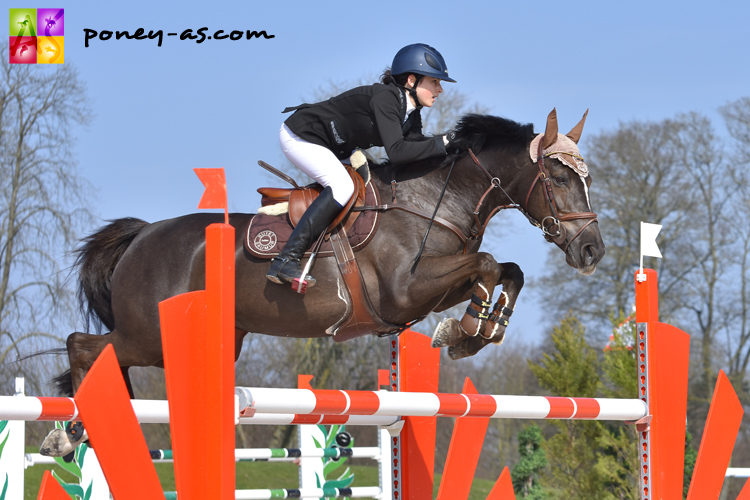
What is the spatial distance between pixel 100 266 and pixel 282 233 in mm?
1124

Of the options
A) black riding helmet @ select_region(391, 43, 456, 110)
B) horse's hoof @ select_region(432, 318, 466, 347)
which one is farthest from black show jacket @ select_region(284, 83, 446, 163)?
horse's hoof @ select_region(432, 318, 466, 347)

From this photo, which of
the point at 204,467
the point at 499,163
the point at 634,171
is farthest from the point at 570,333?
the point at 634,171

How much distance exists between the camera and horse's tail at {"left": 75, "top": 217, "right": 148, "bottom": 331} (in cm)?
402

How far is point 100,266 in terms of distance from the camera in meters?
4.05

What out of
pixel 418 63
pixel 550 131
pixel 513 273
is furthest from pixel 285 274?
pixel 550 131

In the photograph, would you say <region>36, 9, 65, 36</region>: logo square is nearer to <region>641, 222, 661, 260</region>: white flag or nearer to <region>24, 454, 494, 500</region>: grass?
<region>24, 454, 494, 500</region>: grass

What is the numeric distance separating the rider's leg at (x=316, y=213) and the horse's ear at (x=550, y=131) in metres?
0.92

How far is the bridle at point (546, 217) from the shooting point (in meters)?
3.48

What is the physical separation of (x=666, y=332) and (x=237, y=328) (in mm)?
1976

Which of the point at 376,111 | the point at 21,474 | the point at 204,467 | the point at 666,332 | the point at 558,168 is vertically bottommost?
the point at 21,474

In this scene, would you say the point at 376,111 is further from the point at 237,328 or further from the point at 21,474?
the point at 21,474

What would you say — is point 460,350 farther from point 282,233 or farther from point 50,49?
point 50,49

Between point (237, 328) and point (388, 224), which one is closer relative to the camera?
point (388, 224)

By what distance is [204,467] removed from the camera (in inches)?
86.5
